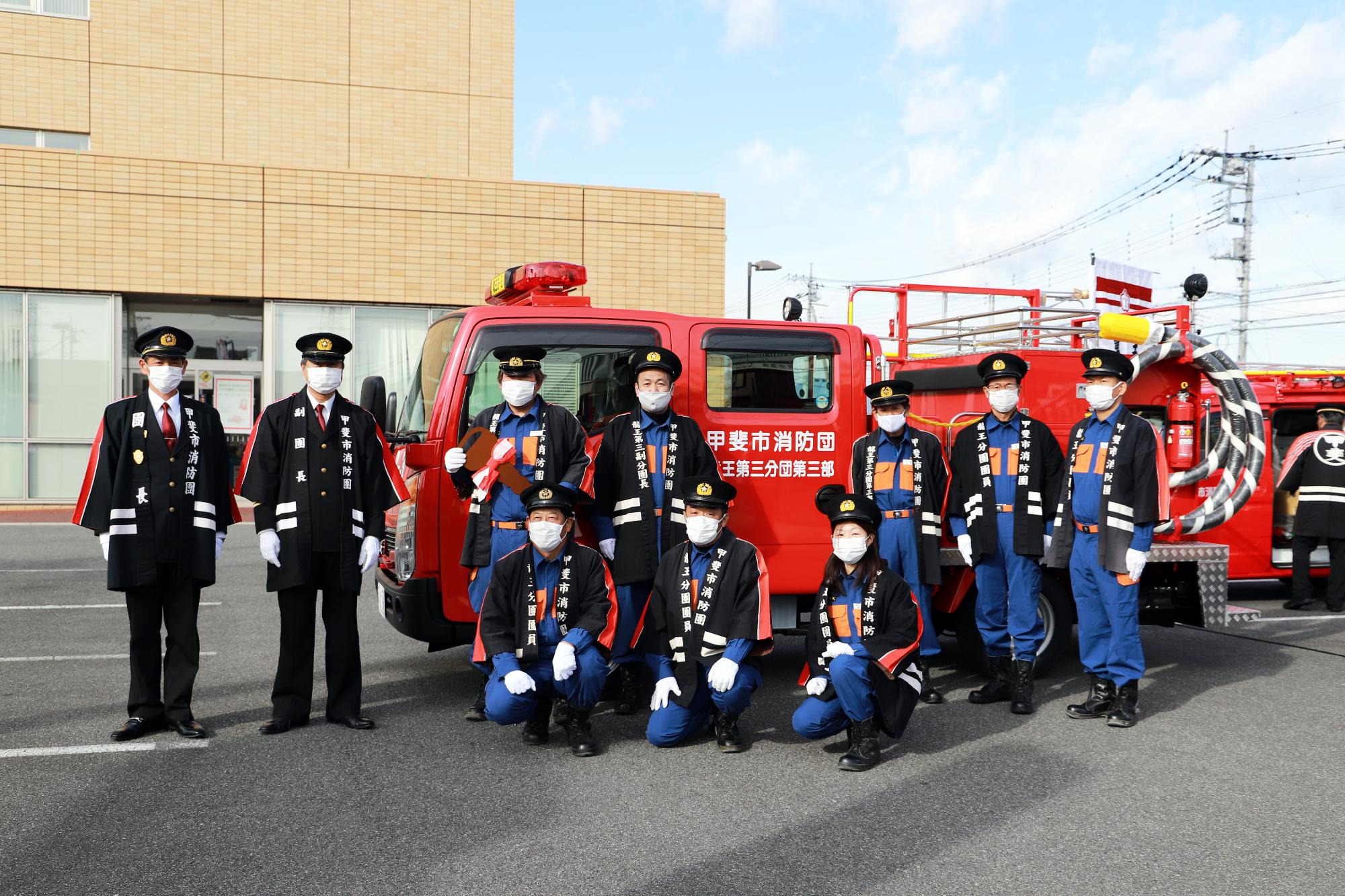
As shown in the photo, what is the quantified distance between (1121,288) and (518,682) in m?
6.27

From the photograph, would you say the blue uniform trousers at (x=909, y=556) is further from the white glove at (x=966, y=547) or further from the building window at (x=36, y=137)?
the building window at (x=36, y=137)

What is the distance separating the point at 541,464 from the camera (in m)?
5.52

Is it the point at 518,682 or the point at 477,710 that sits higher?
the point at 518,682

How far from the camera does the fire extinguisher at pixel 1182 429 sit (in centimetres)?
746

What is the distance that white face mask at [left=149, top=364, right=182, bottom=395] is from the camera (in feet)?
17.2

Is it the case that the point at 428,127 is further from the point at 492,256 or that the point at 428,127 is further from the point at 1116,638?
the point at 1116,638

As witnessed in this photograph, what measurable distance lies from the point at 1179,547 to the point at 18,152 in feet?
56.0

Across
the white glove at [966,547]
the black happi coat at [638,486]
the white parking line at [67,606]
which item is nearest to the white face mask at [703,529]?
the black happi coat at [638,486]

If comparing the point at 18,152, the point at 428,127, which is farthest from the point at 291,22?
the point at 18,152

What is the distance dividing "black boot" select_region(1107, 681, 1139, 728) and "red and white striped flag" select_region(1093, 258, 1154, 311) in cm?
344

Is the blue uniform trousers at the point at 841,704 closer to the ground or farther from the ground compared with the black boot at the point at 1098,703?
farther from the ground

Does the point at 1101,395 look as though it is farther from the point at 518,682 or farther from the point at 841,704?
the point at 518,682

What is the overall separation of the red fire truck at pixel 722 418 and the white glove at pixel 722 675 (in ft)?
3.91

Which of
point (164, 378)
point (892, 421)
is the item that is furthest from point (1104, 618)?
point (164, 378)
